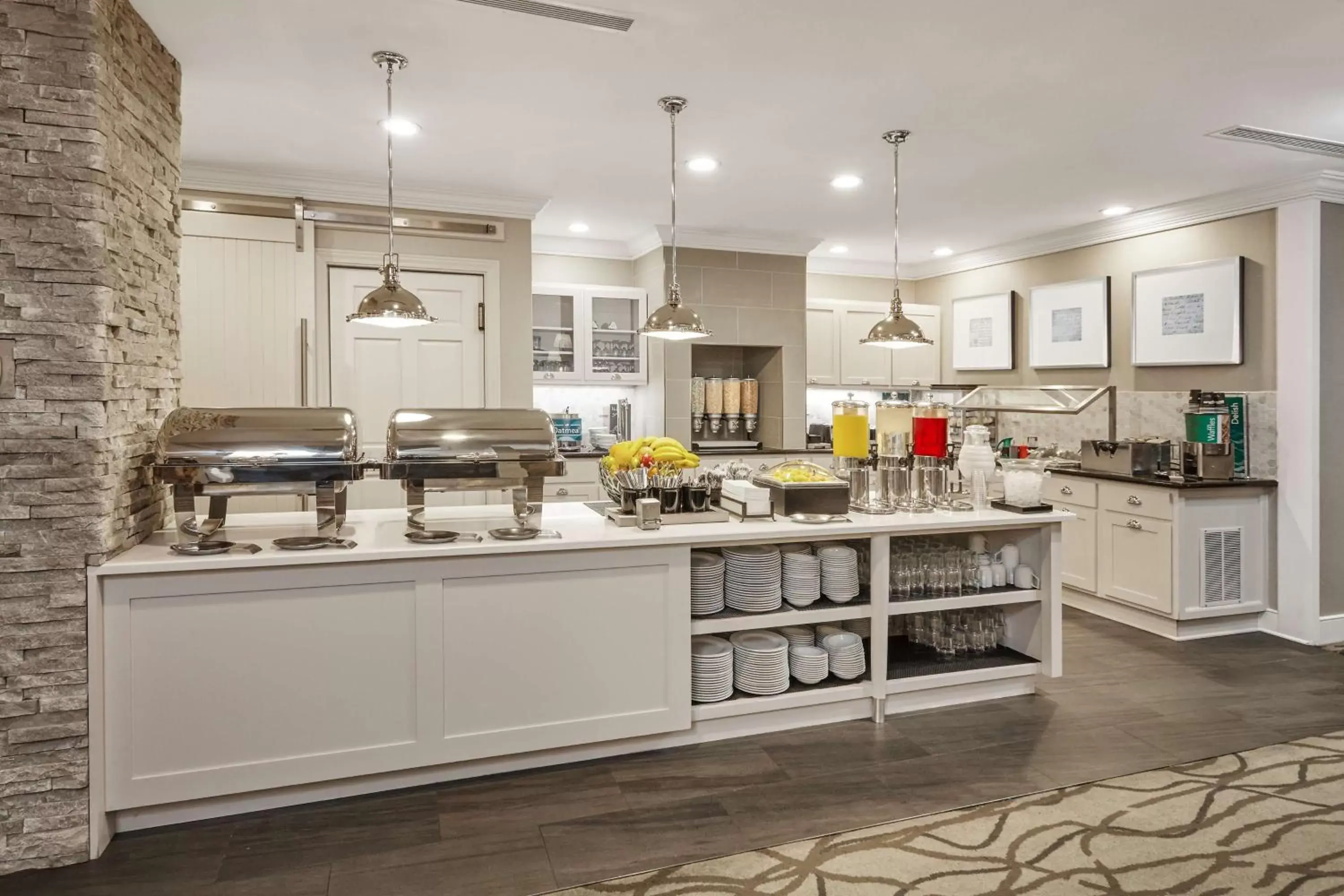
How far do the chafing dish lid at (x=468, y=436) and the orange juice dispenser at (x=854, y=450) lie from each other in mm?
1355

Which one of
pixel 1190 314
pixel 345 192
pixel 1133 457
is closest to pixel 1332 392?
pixel 1190 314

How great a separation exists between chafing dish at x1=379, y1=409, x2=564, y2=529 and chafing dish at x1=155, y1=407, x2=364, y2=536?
0.55ft

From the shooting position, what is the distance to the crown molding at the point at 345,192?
4.56 meters

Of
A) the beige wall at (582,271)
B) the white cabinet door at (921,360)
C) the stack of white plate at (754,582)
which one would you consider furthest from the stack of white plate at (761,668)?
the white cabinet door at (921,360)

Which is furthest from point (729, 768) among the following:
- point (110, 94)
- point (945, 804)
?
point (110, 94)

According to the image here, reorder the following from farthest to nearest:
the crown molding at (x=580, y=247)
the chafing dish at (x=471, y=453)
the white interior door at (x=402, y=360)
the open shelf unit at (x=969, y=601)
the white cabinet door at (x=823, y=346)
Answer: the white cabinet door at (x=823, y=346)
the crown molding at (x=580, y=247)
the white interior door at (x=402, y=360)
the open shelf unit at (x=969, y=601)
the chafing dish at (x=471, y=453)

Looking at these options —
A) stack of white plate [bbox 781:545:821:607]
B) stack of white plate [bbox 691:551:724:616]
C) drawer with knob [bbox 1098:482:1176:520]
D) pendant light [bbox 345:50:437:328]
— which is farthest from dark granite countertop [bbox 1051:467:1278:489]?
pendant light [bbox 345:50:437:328]

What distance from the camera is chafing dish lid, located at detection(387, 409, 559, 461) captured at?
2.92 m

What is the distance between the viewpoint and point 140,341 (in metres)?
2.78

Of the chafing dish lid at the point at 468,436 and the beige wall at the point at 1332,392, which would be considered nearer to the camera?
the chafing dish lid at the point at 468,436

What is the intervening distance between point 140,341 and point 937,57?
118 inches

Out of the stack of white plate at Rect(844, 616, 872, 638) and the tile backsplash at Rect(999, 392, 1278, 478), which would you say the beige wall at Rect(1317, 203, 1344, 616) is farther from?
the stack of white plate at Rect(844, 616, 872, 638)

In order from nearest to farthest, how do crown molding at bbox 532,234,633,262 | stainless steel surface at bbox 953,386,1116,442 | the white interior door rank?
the white interior door, stainless steel surface at bbox 953,386,1116,442, crown molding at bbox 532,234,633,262

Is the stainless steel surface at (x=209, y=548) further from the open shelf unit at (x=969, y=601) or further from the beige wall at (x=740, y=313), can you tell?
the beige wall at (x=740, y=313)
